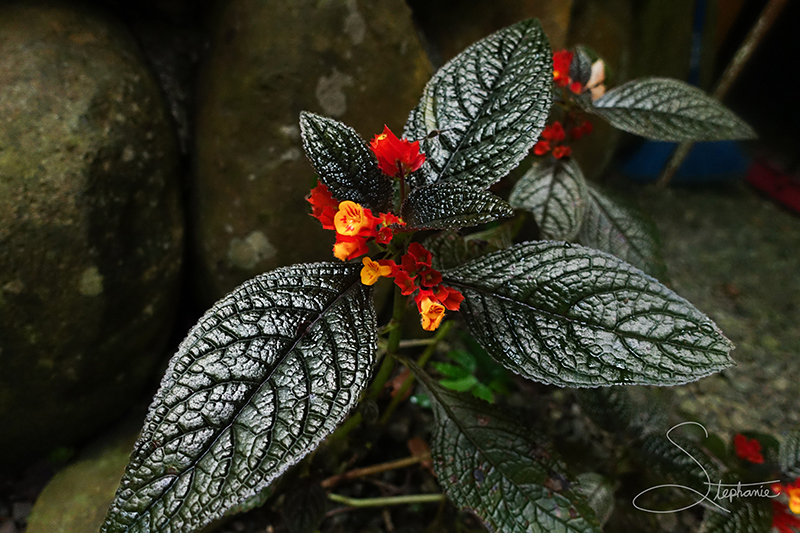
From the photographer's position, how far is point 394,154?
591 millimetres

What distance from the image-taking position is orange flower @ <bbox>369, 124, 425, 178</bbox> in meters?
0.58

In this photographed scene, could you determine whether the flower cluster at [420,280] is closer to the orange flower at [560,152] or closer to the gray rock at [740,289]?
the orange flower at [560,152]

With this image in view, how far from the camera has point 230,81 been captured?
3.82ft

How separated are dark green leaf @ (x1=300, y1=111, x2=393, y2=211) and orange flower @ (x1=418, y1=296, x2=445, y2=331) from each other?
0.54ft

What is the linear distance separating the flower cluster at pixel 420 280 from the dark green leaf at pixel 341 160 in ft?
0.32

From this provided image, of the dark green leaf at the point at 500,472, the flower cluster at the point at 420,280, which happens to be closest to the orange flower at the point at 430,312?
the flower cluster at the point at 420,280

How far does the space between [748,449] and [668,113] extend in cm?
64

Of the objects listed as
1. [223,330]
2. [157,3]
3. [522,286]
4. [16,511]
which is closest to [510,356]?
[522,286]

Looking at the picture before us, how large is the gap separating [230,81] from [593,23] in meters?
1.17

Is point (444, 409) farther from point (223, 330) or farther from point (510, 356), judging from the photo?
point (223, 330)

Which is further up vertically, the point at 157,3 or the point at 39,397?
the point at 157,3

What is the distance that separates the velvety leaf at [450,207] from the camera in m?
0.54

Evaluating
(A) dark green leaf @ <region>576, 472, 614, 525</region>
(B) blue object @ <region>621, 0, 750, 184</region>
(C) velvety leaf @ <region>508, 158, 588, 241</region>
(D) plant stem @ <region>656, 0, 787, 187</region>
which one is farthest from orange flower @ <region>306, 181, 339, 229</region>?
(B) blue object @ <region>621, 0, 750, 184</region>

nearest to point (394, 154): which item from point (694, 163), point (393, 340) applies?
point (393, 340)
